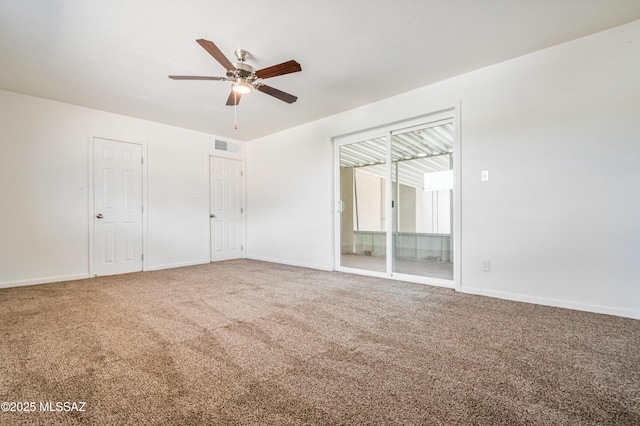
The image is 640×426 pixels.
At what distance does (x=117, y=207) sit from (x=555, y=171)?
5995 mm

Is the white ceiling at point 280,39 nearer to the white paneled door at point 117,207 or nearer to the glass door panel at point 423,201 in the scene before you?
the glass door panel at point 423,201

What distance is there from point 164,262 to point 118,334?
318 centimetres

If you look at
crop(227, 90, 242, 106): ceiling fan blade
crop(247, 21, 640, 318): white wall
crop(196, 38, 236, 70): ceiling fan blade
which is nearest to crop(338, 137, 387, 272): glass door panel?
crop(247, 21, 640, 318): white wall

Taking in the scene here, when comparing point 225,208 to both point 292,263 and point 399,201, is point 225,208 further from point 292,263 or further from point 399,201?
point 399,201

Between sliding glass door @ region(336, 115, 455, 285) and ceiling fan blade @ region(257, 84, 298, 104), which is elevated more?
ceiling fan blade @ region(257, 84, 298, 104)

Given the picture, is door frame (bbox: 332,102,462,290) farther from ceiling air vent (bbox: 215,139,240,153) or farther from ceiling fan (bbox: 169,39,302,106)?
ceiling air vent (bbox: 215,139,240,153)

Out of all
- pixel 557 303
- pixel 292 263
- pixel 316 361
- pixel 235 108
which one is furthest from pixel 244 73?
pixel 557 303

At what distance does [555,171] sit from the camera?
2.84 meters

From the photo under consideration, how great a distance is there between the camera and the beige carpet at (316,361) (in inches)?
53.1

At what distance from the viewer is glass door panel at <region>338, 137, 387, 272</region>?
445 cm

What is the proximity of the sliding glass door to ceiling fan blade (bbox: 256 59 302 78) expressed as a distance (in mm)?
2075

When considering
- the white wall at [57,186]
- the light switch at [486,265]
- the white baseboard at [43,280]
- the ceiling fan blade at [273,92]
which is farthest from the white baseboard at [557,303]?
the white baseboard at [43,280]

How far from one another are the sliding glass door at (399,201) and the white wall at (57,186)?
324 cm

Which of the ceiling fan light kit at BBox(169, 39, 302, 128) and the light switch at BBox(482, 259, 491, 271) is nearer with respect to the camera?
the ceiling fan light kit at BBox(169, 39, 302, 128)
